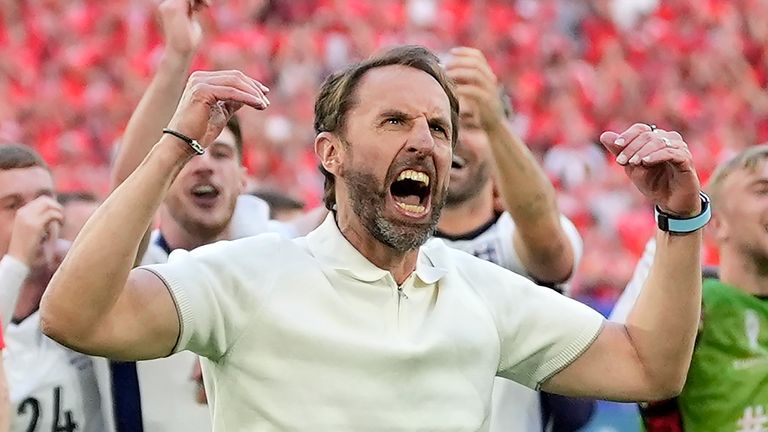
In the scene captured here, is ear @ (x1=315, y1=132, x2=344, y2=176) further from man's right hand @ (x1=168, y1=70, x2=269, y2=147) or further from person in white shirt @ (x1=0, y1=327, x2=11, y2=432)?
person in white shirt @ (x1=0, y1=327, x2=11, y2=432)

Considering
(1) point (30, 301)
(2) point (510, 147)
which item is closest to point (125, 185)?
(2) point (510, 147)

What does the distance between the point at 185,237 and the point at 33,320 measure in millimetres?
430

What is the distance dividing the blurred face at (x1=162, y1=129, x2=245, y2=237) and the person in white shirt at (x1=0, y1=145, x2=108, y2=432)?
0.31 meters

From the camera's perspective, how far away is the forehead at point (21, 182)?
341cm

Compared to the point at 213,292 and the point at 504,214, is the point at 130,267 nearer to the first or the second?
the point at 213,292

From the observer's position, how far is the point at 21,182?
3.42 metres

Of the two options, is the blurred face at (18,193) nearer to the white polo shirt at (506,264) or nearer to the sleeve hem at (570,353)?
the white polo shirt at (506,264)

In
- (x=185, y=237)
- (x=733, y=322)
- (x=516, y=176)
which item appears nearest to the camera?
(x=516, y=176)

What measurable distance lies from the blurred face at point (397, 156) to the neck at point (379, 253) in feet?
0.07

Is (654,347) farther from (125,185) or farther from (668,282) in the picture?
(125,185)

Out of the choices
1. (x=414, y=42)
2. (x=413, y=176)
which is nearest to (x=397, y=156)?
(x=413, y=176)

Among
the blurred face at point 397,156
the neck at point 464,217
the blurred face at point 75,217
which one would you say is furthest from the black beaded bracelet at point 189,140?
the blurred face at point 75,217

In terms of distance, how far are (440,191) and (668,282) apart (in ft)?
1.36

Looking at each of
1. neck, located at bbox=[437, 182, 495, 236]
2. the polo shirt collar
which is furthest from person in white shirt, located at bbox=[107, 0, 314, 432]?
the polo shirt collar
